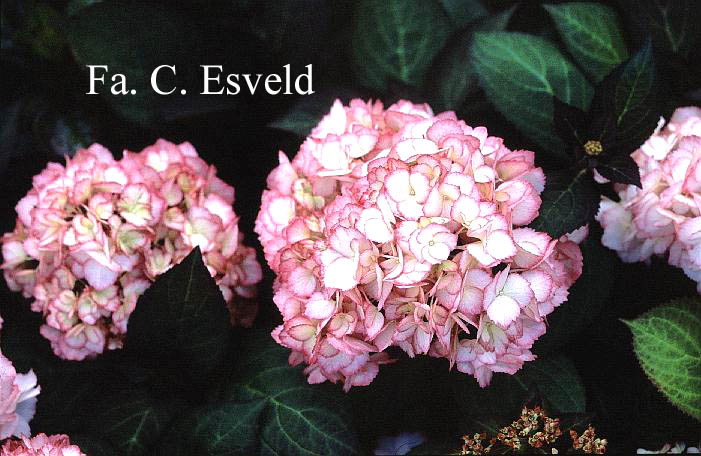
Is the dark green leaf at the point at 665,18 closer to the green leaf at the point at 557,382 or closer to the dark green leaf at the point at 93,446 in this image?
the green leaf at the point at 557,382

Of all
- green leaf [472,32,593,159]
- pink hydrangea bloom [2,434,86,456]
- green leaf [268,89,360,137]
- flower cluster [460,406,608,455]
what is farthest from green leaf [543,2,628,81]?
pink hydrangea bloom [2,434,86,456]

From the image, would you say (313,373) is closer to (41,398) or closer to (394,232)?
(394,232)

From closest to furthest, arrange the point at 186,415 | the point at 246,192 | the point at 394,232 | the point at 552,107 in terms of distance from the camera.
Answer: the point at 394,232
the point at 186,415
the point at 552,107
the point at 246,192

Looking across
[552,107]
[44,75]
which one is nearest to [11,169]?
[44,75]

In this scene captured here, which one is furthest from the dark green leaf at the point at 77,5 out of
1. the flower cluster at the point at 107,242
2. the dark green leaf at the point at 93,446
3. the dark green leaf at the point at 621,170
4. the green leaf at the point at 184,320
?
the dark green leaf at the point at 621,170

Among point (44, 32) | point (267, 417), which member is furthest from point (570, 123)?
point (44, 32)

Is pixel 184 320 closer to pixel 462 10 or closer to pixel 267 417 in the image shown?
pixel 267 417
